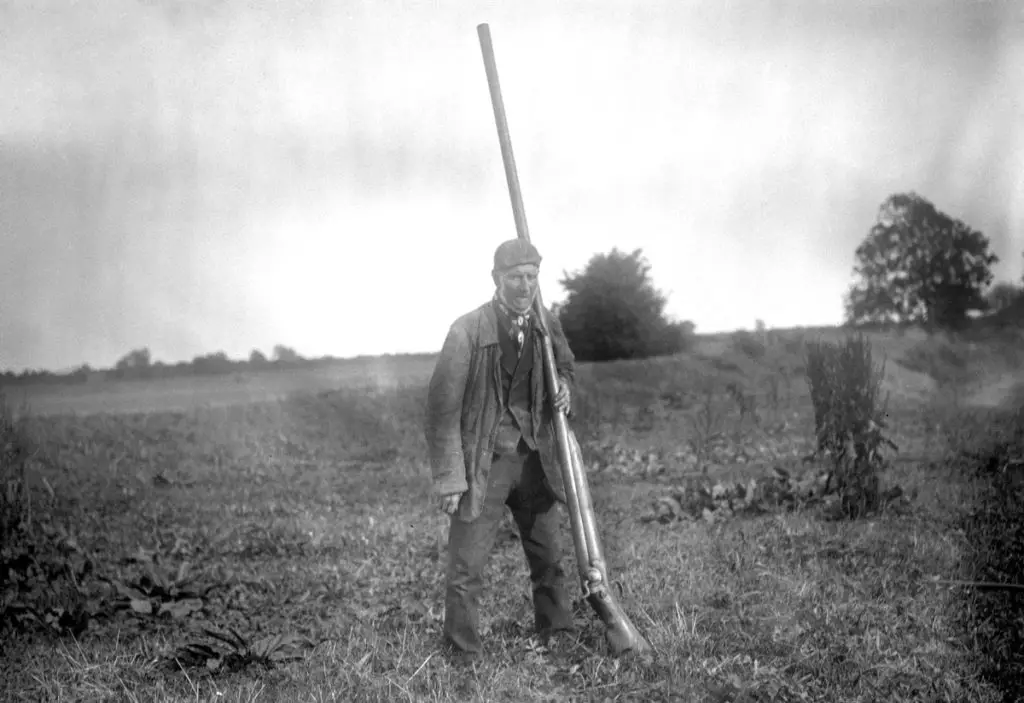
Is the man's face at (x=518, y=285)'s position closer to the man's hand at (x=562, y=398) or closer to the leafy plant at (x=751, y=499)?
the man's hand at (x=562, y=398)

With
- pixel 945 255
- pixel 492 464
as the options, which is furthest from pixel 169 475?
pixel 945 255

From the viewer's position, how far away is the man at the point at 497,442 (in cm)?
402

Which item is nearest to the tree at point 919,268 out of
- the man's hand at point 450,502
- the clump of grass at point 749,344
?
the man's hand at point 450,502

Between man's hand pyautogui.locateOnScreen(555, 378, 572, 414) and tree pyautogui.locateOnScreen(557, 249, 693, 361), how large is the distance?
1783 cm

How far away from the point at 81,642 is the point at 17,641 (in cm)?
42

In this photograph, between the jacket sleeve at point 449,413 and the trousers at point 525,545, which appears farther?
the trousers at point 525,545

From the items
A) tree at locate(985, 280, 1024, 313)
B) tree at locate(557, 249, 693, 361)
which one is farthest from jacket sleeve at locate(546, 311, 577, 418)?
tree at locate(557, 249, 693, 361)

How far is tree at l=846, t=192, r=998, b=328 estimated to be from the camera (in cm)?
880

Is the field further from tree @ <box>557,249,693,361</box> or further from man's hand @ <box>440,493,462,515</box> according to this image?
tree @ <box>557,249,693,361</box>

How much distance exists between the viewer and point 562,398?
425 centimetres

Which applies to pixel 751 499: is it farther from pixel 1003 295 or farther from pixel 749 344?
pixel 749 344

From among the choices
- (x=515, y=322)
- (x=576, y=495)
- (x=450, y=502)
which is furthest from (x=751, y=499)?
(x=450, y=502)

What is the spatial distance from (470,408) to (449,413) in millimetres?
149

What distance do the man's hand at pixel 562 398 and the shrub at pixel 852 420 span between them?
391 centimetres
